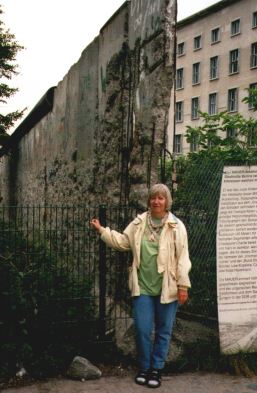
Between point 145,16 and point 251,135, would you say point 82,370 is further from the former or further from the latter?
point 251,135

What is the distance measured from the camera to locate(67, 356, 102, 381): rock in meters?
5.14

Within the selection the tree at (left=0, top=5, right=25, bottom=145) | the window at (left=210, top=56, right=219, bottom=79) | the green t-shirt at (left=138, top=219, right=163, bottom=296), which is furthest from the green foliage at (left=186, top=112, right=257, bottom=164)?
the window at (left=210, top=56, right=219, bottom=79)

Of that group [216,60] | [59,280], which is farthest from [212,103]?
[59,280]

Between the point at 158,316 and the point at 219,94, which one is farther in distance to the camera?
the point at 219,94

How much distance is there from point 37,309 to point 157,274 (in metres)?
1.28

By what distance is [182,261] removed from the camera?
491cm

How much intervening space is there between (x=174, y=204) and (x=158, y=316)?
1.56 metres

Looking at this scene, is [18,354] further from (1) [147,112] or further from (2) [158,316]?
(1) [147,112]

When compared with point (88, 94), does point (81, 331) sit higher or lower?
lower

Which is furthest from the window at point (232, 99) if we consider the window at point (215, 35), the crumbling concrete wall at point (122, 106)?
the crumbling concrete wall at point (122, 106)

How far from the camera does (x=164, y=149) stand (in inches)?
235

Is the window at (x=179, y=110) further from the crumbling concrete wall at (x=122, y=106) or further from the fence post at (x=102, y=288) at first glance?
the fence post at (x=102, y=288)

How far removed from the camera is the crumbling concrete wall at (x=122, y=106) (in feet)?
18.6

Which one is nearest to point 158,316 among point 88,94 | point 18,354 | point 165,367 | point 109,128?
point 165,367
